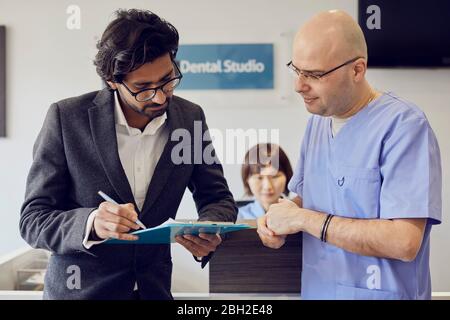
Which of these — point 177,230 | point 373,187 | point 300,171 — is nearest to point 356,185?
point 373,187

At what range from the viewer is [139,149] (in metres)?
0.80

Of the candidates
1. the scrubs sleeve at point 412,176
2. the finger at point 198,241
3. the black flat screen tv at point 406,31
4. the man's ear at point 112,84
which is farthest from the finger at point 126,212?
the black flat screen tv at point 406,31

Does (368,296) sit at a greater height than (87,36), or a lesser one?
lesser

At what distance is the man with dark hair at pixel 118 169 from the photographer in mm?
745

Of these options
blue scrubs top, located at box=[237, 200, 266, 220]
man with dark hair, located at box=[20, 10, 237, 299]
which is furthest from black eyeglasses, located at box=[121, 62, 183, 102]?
blue scrubs top, located at box=[237, 200, 266, 220]

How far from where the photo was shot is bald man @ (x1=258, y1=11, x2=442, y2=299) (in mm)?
648

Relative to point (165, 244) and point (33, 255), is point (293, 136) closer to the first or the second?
point (165, 244)

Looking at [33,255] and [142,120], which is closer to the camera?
[142,120]

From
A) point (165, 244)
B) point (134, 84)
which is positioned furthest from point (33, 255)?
point (134, 84)

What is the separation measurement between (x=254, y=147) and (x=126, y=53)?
38 cm

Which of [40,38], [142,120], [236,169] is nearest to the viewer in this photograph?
[142,120]

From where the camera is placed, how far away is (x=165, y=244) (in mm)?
815

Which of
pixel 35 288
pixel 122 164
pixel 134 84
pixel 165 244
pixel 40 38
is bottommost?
pixel 35 288

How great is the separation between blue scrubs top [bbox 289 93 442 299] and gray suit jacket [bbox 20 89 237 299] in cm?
17
